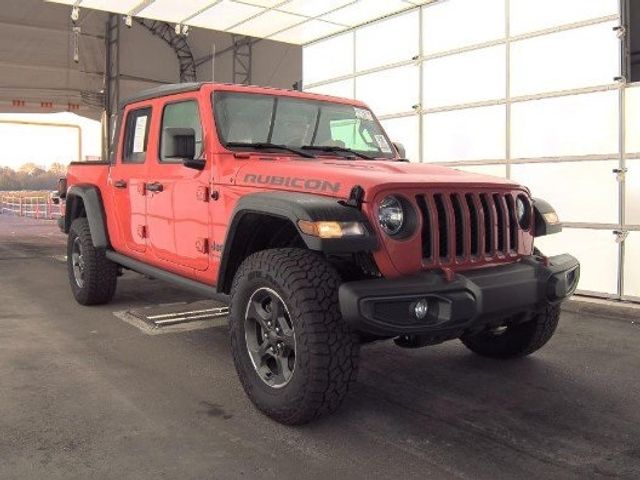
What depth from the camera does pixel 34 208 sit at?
1024 inches

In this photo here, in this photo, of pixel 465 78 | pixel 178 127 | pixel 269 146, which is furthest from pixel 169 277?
pixel 465 78

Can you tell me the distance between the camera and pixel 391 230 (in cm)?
311

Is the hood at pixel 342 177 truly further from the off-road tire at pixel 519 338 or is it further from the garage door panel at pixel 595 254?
the garage door panel at pixel 595 254

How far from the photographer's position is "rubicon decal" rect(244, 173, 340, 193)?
3.24 m

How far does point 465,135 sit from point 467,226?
16.9 ft

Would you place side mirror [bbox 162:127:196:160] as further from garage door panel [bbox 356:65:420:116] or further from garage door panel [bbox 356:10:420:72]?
garage door panel [bbox 356:10:420:72]

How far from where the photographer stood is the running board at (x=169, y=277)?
3965mm

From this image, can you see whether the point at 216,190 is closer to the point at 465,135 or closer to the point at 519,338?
the point at 519,338

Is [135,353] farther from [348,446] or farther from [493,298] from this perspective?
[493,298]

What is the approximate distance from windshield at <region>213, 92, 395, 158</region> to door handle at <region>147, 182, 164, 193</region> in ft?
2.45

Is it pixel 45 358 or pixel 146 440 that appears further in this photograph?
pixel 45 358

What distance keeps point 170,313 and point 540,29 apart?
5.16m

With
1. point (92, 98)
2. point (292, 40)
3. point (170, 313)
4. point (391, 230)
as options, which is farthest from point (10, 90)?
point (391, 230)

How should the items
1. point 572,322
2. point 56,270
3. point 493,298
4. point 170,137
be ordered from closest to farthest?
point 493,298 < point 170,137 < point 572,322 < point 56,270
